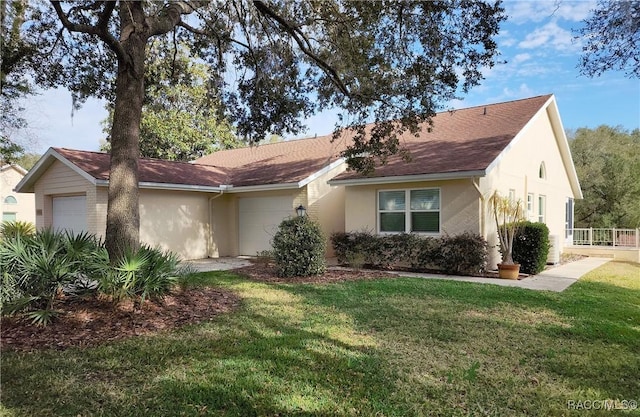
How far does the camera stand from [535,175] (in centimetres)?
1525

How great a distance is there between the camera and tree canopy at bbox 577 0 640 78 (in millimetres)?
5133

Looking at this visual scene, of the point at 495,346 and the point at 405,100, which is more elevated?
the point at 405,100

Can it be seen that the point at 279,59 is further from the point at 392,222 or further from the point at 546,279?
the point at 546,279

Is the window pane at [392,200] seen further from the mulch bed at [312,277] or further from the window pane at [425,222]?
the mulch bed at [312,277]

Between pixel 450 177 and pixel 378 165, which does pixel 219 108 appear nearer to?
pixel 378 165

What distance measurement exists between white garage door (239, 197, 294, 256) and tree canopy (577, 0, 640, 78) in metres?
10.4

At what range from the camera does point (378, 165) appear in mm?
13867

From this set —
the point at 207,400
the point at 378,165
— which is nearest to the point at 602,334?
the point at 207,400

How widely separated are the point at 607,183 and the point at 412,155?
1754 centimetres

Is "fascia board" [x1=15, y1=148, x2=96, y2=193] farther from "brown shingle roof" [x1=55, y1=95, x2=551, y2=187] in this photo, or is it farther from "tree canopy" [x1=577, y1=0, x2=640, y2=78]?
"tree canopy" [x1=577, y1=0, x2=640, y2=78]

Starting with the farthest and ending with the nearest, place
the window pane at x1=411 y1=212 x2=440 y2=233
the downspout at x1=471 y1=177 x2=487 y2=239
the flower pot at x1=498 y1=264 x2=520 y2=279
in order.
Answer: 1. the window pane at x1=411 y1=212 x2=440 y2=233
2. the downspout at x1=471 y1=177 x2=487 y2=239
3. the flower pot at x1=498 y1=264 x2=520 y2=279

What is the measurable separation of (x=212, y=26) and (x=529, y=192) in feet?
40.0

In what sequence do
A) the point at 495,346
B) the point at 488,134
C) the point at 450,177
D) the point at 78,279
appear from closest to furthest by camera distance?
1. the point at 495,346
2. the point at 78,279
3. the point at 450,177
4. the point at 488,134

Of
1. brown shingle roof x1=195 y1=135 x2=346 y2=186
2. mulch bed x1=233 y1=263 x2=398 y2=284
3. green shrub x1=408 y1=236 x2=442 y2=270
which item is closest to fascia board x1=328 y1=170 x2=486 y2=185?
brown shingle roof x1=195 y1=135 x2=346 y2=186
